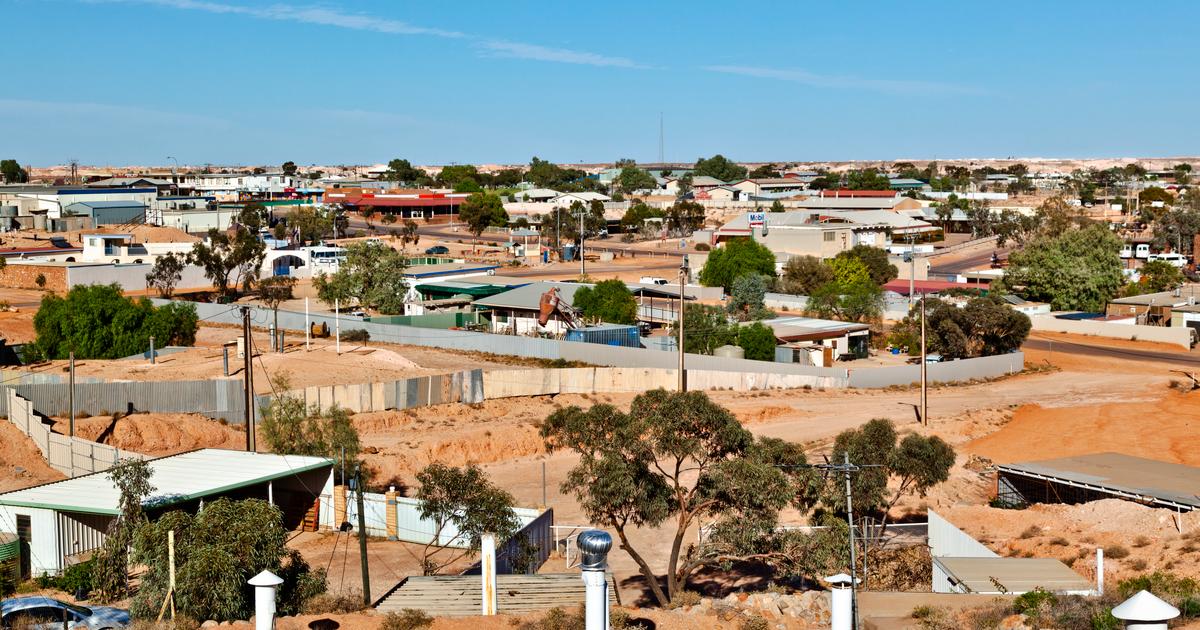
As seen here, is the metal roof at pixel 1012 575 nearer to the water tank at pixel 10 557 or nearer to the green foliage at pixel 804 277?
the water tank at pixel 10 557

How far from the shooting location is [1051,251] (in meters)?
71.4

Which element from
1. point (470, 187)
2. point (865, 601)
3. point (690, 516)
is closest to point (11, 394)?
point (690, 516)

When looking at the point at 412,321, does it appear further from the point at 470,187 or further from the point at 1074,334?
the point at 470,187

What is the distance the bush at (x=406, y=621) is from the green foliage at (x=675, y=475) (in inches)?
147

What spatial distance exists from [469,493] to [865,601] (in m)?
7.52

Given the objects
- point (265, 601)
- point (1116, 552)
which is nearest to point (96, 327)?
point (265, 601)

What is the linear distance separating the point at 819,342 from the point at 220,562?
120ft

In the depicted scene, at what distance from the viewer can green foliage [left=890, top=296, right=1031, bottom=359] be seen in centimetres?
5031

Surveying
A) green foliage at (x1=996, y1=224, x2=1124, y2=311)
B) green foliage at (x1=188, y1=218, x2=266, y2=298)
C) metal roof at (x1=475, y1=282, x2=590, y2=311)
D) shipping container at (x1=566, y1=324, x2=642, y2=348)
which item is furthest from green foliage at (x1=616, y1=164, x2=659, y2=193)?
shipping container at (x1=566, y1=324, x2=642, y2=348)

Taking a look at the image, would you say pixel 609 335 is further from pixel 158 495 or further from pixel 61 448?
pixel 158 495

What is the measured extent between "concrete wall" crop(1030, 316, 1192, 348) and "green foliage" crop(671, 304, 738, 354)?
21.0m

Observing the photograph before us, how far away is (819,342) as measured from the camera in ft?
169

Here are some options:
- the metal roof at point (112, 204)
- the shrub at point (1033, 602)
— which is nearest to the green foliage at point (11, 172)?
the metal roof at point (112, 204)

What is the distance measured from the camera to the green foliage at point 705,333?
49344mm
